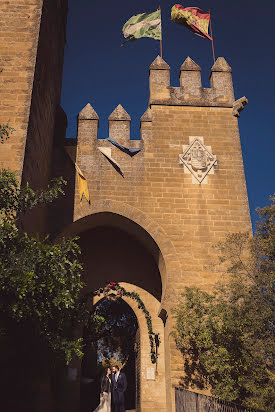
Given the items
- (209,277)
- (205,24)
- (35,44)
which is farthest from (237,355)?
(205,24)

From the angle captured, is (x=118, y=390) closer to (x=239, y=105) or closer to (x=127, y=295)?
(x=127, y=295)

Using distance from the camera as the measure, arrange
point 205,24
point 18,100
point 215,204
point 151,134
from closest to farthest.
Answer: point 18,100, point 215,204, point 151,134, point 205,24

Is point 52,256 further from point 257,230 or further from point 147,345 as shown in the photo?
point 147,345

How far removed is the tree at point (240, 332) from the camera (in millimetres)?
6113

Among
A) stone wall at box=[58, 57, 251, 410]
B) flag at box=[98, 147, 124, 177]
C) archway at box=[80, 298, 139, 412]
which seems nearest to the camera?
stone wall at box=[58, 57, 251, 410]

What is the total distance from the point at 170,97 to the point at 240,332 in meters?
6.56

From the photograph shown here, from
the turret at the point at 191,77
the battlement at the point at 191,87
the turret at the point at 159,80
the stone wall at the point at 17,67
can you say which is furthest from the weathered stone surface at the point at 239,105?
the stone wall at the point at 17,67

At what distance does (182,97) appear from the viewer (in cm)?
1101

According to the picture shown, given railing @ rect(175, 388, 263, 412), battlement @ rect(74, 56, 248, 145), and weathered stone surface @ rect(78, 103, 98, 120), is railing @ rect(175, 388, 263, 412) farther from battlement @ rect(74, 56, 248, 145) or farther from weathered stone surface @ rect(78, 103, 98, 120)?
weathered stone surface @ rect(78, 103, 98, 120)

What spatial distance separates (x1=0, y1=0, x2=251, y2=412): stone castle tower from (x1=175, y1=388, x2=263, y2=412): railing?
79 cm

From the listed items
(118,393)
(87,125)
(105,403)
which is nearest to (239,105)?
(87,125)

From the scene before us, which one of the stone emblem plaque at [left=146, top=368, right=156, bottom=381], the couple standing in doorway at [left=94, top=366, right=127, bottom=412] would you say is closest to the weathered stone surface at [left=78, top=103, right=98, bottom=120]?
the couple standing in doorway at [left=94, top=366, right=127, bottom=412]

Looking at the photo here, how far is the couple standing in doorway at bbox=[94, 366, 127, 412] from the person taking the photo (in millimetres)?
8586

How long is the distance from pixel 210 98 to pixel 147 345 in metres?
6.90
